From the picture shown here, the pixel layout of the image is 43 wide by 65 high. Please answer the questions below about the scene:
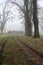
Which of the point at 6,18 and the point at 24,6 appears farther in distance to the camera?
the point at 6,18

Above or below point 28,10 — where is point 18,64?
below

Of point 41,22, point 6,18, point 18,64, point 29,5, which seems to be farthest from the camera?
point 6,18

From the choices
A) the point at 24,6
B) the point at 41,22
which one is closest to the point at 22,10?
the point at 24,6

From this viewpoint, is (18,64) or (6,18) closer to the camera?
(18,64)

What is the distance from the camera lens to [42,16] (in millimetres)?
36562

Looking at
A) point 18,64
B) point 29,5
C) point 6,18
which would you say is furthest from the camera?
point 6,18

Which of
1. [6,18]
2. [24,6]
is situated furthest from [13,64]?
[6,18]

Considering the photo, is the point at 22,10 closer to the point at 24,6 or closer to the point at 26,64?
the point at 24,6

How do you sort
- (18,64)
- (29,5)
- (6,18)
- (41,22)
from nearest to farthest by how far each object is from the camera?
(18,64)
(29,5)
(41,22)
(6,18)

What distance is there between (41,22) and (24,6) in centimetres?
454

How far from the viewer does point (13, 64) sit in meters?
6.59

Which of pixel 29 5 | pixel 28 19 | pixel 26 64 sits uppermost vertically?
pixel 29 5

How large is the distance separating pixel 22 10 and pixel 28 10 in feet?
5.45

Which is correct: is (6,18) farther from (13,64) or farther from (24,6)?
(13,64)
